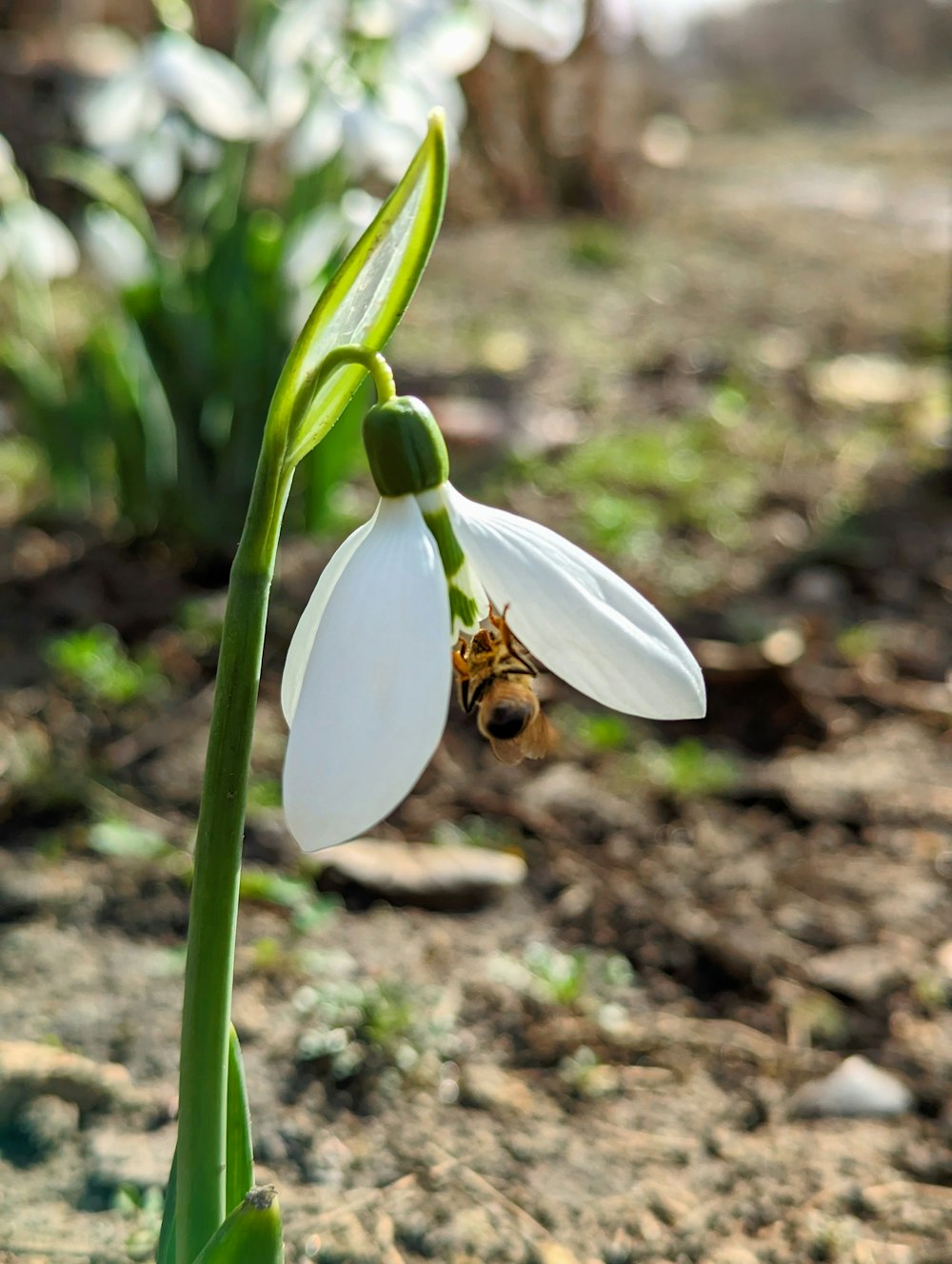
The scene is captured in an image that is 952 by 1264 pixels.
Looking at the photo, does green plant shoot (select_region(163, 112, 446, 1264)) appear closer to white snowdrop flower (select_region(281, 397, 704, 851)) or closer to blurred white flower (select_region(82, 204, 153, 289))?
white snowdrop flower (select_region(281, 397, 704, 851))

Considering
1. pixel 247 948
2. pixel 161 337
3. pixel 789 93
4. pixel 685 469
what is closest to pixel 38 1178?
pixel 247 948

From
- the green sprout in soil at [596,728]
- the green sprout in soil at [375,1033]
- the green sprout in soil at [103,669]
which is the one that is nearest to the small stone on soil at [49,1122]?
the green sprout in soil at [375,1033]

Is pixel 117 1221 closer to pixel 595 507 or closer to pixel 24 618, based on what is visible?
pixel 24 618

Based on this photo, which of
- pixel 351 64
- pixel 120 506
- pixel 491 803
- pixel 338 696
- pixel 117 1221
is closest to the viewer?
pixel 338 696

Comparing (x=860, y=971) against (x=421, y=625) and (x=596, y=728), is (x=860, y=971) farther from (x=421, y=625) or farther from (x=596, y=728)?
(x=421, y=625)

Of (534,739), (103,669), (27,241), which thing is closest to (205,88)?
(27,241)
